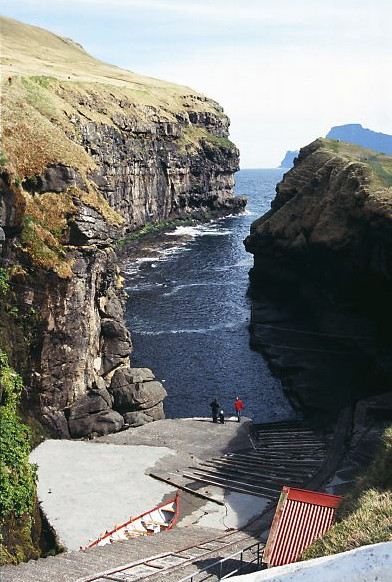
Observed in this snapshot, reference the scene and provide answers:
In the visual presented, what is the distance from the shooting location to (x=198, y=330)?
8238 centimetres

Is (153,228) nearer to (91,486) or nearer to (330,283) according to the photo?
(330,283)

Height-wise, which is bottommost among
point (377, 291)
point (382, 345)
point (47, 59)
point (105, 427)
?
point (105, 427)

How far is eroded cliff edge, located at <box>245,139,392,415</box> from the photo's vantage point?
2427 inches

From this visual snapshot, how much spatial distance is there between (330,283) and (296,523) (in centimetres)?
4864

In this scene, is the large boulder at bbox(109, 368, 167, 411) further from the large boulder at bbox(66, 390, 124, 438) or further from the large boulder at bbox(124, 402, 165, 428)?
the large boulder at bbox(66, 390, 124, 438)

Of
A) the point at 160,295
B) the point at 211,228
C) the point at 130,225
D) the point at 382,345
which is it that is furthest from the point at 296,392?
the point at 211,228

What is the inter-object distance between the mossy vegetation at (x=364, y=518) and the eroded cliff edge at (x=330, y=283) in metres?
30.5

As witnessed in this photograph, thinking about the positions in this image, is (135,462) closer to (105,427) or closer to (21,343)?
(105,427)

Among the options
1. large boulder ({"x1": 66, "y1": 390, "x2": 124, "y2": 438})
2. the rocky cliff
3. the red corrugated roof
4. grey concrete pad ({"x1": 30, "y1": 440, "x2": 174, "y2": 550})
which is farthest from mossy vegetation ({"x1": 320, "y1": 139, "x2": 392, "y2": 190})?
the red corrugated roof

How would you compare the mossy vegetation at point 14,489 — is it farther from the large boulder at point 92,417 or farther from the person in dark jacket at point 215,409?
the person in dark jacket at point 215,409

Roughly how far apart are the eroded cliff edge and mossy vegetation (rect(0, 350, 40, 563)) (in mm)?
33705

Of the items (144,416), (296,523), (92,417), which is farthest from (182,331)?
(296,523)

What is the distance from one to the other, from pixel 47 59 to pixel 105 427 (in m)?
151

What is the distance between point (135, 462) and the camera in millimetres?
44906
